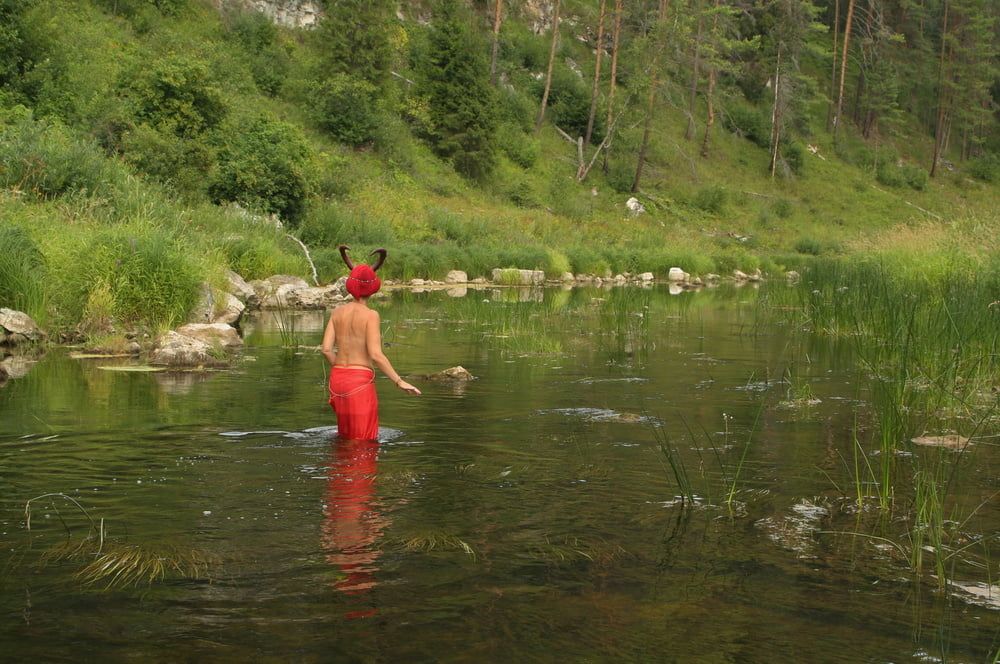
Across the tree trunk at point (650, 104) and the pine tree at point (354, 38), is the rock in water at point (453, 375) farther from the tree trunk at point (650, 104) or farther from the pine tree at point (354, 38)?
the tree trunk at point (650, 104)

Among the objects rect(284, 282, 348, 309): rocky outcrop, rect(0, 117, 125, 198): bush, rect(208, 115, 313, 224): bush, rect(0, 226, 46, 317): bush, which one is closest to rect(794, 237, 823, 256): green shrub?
rect(208, 115, 313, 224): bush

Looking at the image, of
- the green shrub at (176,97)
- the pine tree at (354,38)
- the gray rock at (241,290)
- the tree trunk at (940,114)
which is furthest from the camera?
the tree trunk at (940,114)

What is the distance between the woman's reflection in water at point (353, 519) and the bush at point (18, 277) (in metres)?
8.01

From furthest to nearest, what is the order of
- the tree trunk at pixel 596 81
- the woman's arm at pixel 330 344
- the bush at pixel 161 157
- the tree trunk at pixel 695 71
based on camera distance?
the tree trunk at pixel 695 71 → the tree trunk at pixel 596 81 → the bush at pixel 161 157 → the woman's arm at pixel 330 344

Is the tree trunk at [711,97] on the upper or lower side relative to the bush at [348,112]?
upper

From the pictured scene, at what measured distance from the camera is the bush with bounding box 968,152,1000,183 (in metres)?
69.3

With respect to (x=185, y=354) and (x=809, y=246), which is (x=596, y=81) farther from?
(x=185, y=354)

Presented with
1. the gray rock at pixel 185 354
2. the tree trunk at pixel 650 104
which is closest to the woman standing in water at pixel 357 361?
the gray rock at pixel 185 354

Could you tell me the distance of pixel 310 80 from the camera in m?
39.8

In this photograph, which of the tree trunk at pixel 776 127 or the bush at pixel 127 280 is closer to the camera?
the bush at pixel 127 280

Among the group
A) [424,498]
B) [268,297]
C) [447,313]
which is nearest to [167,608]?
[424,498]

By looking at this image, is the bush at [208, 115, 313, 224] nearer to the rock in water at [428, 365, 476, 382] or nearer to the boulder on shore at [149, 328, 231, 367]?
the boulder on shore at [149, 328, 231, 367]

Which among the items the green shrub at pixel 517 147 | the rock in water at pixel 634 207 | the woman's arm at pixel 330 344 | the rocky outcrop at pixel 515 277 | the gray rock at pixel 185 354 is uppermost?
the green shrub at pixel 517 147

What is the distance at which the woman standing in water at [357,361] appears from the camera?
7.95 metres
